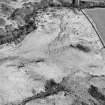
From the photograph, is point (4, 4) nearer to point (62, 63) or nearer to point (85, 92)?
point (62, 63)

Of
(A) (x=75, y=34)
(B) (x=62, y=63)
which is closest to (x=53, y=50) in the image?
(B) (x=62, y=63)

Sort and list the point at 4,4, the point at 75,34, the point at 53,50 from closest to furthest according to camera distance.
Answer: the point at 53,50 < the point at 75,34 < the point at 4,4

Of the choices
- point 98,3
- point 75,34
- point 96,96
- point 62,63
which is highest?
point 98,3

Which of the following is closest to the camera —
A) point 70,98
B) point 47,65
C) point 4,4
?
point 70,98

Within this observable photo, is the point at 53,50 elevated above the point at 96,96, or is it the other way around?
the point at 53,50

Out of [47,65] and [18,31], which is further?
[18,31]

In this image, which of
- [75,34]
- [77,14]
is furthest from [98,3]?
[75,34]

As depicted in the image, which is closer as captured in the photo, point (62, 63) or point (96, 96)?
point (96, 96)

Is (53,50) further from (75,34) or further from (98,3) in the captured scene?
(98,3)

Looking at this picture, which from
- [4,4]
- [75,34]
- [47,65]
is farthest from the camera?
[4,4]
